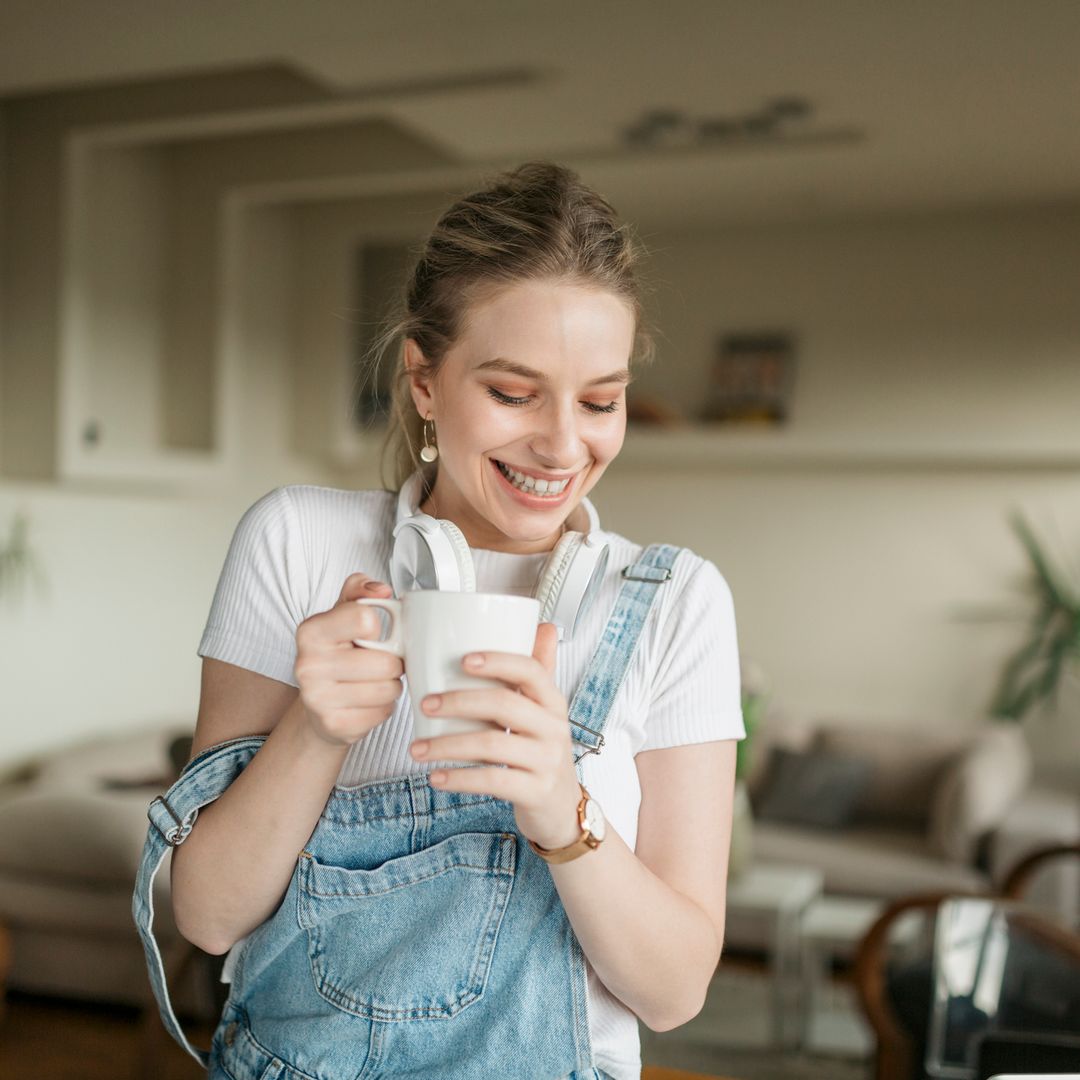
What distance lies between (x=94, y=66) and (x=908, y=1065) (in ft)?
9.88

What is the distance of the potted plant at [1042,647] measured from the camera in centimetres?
482

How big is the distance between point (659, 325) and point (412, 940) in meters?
3.02

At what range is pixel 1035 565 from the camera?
16.3ft

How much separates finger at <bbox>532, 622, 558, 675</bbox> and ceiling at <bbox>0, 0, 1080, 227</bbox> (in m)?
2.28

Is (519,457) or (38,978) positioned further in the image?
(38,978)

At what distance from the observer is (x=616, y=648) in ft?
3.36

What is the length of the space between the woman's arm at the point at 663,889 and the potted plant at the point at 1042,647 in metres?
4.18

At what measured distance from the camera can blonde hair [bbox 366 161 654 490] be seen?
103cm

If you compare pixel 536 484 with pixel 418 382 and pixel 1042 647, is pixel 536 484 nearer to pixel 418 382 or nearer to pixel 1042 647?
pixel 418 382

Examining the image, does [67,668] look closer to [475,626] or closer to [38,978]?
[38,978]

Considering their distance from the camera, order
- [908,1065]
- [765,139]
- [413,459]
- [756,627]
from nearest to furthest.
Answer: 1. [413,459]
2. [908,1065]
3. [765,139]
4. [756,627]

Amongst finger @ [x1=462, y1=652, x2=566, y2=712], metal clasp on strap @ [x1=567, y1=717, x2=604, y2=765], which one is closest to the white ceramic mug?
finger @ [x1=462, y1=652, x2=566, y2=712]

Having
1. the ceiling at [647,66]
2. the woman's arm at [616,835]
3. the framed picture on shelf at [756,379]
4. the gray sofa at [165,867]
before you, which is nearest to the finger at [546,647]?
the woman's arm at [616,835]

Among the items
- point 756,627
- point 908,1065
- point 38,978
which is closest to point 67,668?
point 38,978
